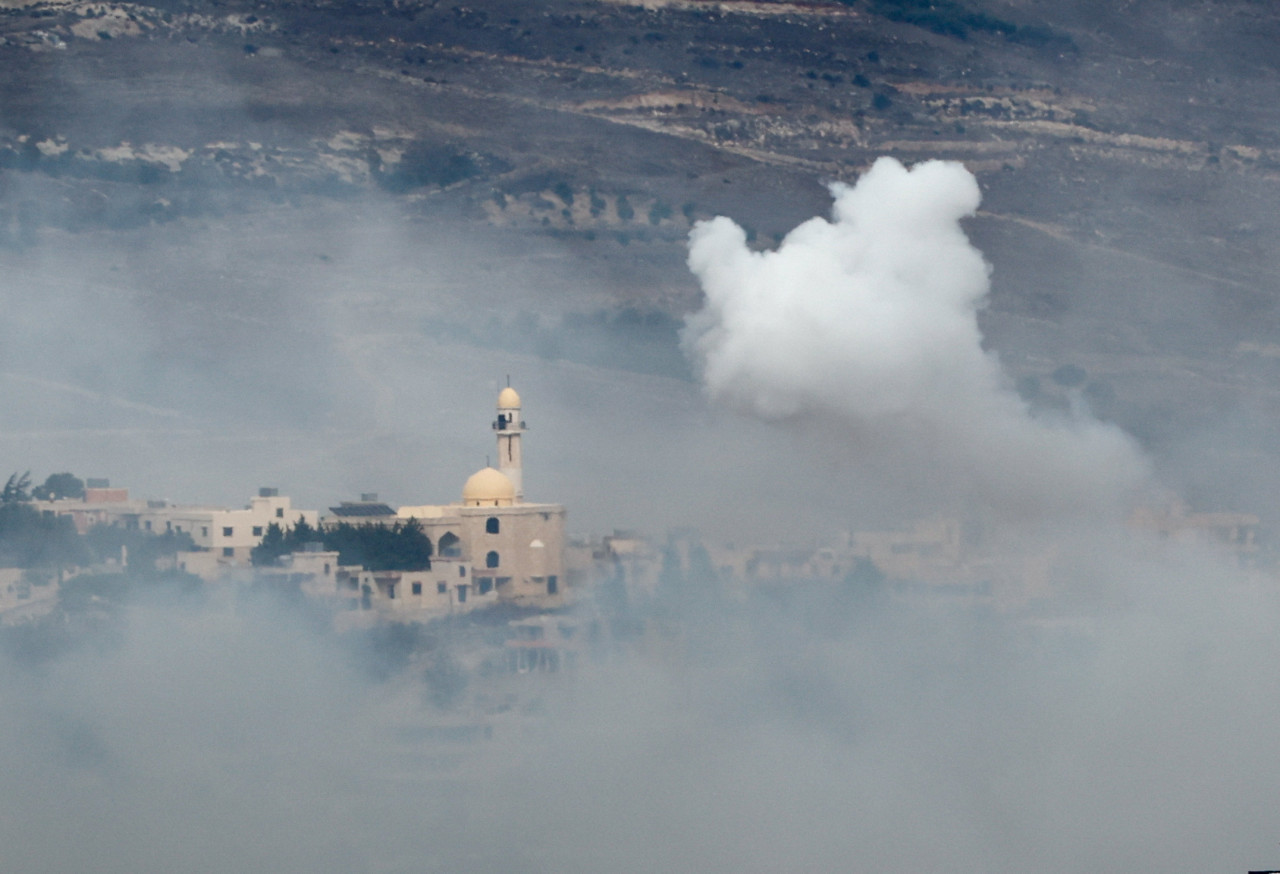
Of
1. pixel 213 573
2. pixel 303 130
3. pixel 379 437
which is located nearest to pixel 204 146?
pixel 303 130

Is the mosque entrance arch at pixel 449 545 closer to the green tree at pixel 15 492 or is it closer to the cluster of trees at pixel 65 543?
the cluster of trees at pixel 65 543

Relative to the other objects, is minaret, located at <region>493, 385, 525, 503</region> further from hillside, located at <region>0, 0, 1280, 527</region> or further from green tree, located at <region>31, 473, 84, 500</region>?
hillside, located at <region>0, 0, 1280, 527</region>

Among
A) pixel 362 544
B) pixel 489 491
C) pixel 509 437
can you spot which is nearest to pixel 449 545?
pixel 489 491

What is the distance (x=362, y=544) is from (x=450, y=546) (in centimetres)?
352

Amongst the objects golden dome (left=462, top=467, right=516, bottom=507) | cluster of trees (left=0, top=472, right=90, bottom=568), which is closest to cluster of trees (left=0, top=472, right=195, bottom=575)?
cluster of trees (left=0, top=472, right=90, bottom=568)

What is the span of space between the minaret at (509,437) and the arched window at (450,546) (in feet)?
12.8

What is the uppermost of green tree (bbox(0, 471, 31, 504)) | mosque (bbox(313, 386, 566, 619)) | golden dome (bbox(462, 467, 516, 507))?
green tree (bbox(0, 471, 31, 504))

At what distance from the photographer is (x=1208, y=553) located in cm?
9975

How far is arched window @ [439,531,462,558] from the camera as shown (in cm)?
9869

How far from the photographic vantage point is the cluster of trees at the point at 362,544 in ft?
316

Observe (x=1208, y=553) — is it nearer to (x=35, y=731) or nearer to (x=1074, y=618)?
(x=1074, y=618)

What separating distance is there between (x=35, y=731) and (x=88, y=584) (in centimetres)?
976

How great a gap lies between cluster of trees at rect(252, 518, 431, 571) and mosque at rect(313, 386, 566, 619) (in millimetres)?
556

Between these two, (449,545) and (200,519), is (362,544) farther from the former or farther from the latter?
(200,519)
